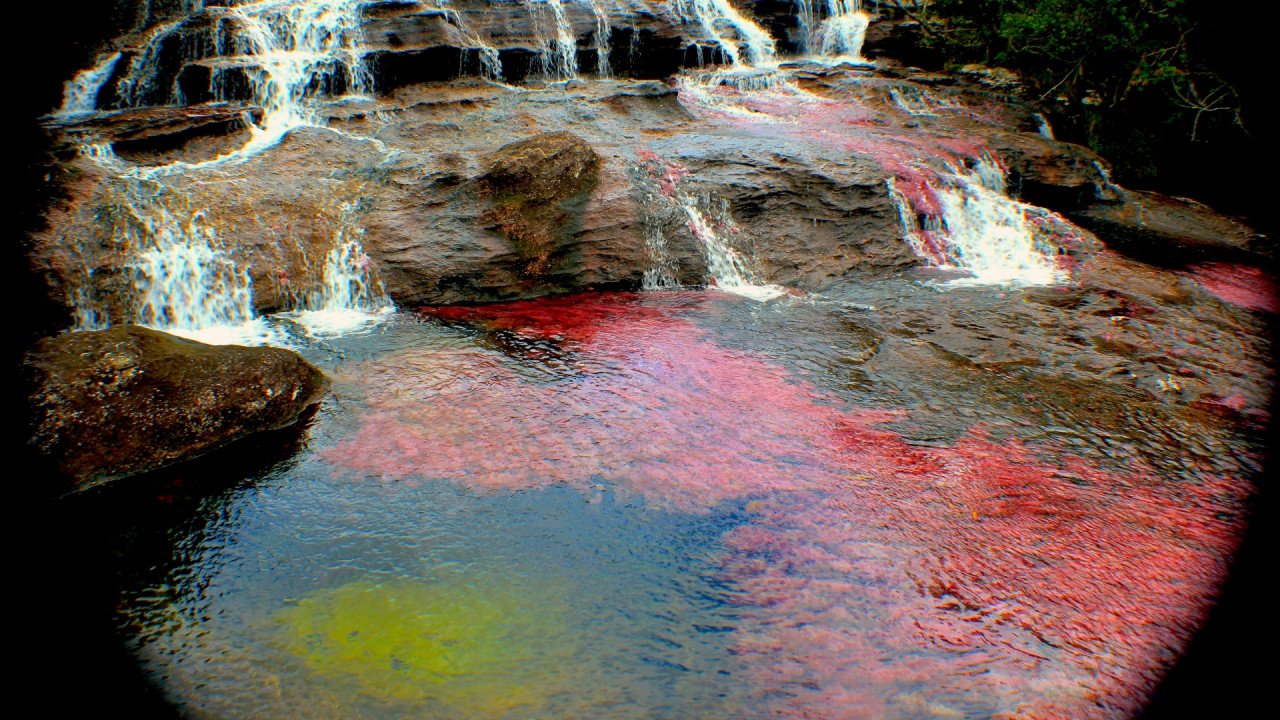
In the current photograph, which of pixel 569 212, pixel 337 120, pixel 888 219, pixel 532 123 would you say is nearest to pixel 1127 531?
pixel 888 219

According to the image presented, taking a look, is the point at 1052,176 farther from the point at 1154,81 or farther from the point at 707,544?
the point at 707,544

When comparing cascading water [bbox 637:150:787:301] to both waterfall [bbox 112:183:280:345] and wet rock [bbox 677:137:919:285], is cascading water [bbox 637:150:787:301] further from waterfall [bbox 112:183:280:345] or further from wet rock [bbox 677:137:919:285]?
waterfall [bbox 112:183:280:345]

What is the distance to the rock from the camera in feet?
27.4

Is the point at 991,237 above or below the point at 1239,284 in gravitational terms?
above

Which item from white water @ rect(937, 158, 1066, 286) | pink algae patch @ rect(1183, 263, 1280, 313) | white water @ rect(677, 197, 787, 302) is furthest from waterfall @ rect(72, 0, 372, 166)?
pink algae patch @ rect(1183, 263, 1280, 313)

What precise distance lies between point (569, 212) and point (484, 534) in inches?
190

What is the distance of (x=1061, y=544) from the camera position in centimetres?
353

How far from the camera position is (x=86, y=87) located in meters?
9.91

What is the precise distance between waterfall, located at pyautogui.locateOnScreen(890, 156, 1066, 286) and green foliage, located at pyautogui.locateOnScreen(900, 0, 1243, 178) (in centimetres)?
335

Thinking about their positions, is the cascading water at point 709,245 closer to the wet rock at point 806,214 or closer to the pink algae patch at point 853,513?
the wet rock at point 806,214

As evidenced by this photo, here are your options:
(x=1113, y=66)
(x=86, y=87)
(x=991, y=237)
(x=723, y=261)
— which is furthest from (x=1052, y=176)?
(x=86, y=87)

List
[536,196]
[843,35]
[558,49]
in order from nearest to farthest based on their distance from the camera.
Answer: [536,196], [558,49], [843,35]

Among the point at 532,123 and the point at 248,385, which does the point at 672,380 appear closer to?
the point at 248,385

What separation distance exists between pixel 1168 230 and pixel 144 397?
11.5 meters
